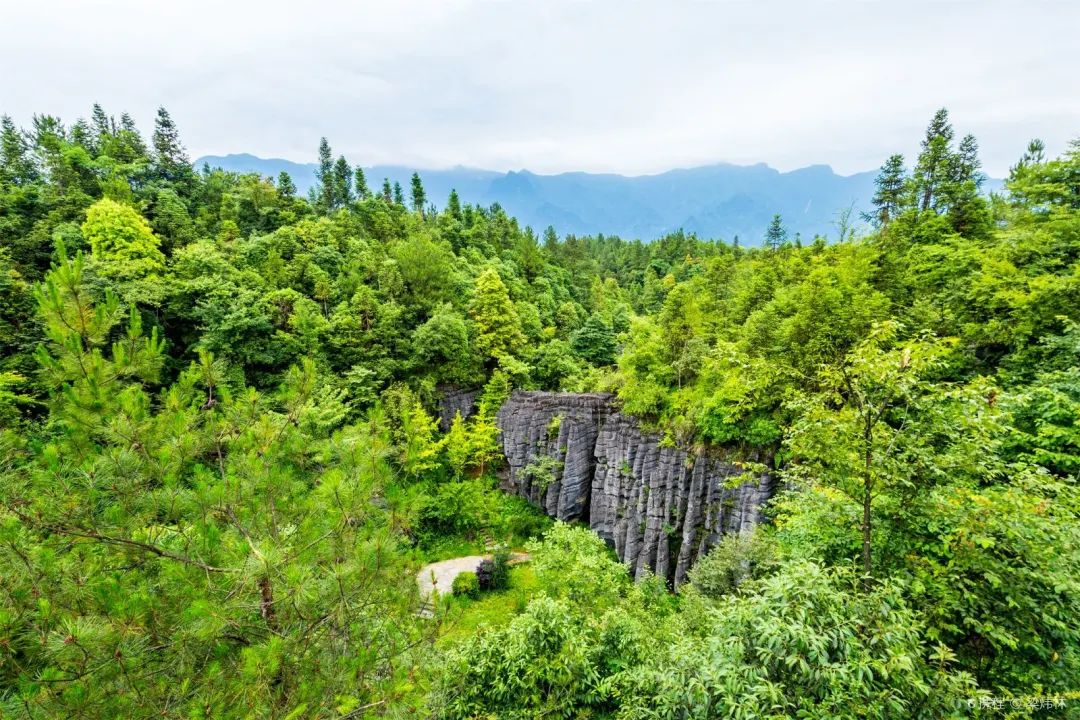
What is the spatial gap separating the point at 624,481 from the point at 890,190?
2113cm

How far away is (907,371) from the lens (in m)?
4.55

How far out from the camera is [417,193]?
39375mm

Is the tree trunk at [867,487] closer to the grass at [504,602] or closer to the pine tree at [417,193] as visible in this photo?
the grass at [504,602]

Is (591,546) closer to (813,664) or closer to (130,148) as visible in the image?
(813,664)

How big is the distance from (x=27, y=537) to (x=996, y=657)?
8.54m

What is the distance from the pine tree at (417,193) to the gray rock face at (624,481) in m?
26.0

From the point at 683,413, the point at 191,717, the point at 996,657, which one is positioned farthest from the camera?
the point at 683,413

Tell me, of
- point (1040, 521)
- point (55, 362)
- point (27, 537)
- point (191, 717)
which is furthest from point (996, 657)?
point (55, 362)

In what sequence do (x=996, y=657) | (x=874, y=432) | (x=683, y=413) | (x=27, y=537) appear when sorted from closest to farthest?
(x=27, y=537) → (x=996, y=657) → (x=874, y=432) → (x=683, y=413)

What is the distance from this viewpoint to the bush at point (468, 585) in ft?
48.7

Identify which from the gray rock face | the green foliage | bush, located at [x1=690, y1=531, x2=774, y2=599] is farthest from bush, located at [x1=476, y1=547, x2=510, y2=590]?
the green foliage

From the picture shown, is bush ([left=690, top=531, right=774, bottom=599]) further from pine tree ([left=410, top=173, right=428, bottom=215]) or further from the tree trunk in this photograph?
pine tree ([left=410, top=173, right=428, bottom=215])

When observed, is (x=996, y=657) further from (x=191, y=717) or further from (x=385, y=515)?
(x=191, y=717)

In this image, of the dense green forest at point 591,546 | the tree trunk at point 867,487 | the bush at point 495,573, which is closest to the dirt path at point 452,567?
the bush at point 495,573
